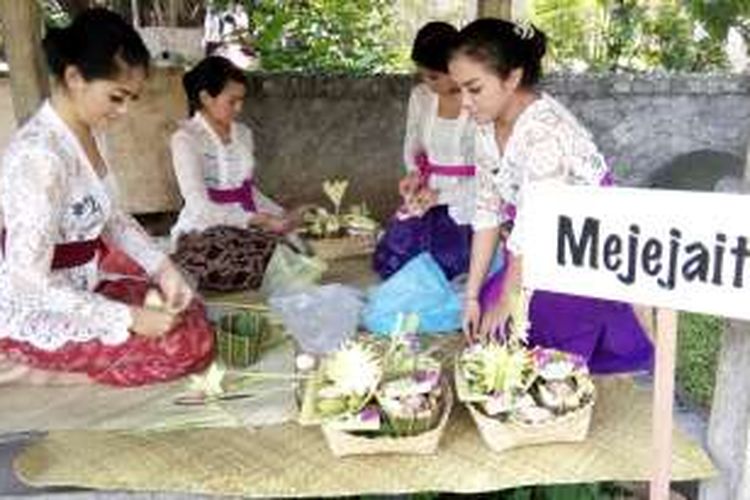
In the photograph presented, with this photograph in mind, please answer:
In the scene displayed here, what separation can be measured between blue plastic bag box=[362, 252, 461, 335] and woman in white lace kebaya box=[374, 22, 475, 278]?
46 cm

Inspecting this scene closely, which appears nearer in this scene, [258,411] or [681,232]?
[681,232]

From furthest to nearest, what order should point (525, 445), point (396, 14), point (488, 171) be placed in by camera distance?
point (396, 14) → point (488, 171) → point (525, 445)

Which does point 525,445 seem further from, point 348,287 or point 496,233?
point 348,287

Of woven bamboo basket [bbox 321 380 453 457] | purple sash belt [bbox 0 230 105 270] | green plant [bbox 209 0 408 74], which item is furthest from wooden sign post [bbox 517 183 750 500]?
green plant [bbox 209 0 408 74]

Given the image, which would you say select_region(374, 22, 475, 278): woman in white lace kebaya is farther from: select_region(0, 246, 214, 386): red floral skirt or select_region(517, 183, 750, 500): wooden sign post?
select_region(517, 183, 750, 500): wooden sign post

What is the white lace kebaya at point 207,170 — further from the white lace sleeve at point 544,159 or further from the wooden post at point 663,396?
the wooden post at point 663,396

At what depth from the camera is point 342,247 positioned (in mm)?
4004

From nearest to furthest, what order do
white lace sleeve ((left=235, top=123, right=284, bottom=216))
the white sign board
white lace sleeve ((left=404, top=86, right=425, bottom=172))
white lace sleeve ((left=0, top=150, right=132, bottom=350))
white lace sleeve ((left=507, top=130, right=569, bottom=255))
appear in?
the white sign board
white lace sleeve ((left=0, top=150, right=132, bottom=350))
white lace sleeve ((left=507, top=130, right=569, bottom=255))
white lace sleeve ((left=235, top=123, right=284, bottom=216))
white lace sleeve ((left=404, top=86, right=425, bottom=172))

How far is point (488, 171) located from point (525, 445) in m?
0.89

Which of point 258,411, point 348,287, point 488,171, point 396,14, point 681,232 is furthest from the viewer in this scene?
point 396,14

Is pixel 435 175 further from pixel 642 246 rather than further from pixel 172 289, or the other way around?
pixel 642 246

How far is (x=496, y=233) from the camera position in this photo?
2916 millimetres

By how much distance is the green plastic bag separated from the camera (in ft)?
11.5

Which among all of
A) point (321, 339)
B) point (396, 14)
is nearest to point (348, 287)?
point (321, 339)
